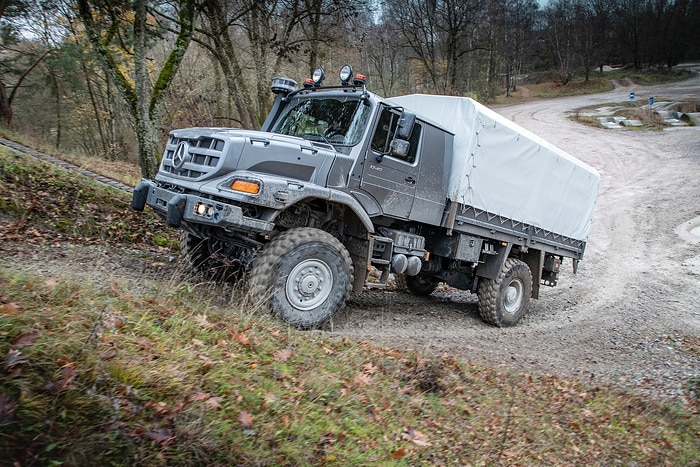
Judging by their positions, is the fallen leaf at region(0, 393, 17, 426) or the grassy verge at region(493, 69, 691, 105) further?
the grassy verge at region(493, 69, 691, 105)

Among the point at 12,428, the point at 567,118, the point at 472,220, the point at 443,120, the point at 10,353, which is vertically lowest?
the point at 12,428

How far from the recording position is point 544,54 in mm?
58062

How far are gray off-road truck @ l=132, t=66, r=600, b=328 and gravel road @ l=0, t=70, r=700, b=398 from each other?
74 cm

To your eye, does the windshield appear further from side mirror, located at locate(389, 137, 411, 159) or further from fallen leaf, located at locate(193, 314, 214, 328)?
fallen leaf, located at locate(193, 314, 214, 328)

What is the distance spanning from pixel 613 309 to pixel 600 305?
1.01 ft

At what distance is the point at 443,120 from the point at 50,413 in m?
6.66

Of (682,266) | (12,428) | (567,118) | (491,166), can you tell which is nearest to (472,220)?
(491,166)

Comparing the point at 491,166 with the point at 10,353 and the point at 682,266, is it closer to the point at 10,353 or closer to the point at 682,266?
the point at 10,353

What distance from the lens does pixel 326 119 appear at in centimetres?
680

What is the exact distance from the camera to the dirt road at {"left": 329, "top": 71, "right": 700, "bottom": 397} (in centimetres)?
688

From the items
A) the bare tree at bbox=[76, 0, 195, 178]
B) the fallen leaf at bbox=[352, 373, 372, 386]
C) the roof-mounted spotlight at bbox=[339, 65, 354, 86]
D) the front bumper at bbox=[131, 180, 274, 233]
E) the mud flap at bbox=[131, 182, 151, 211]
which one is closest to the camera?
the fallen leaf at bbox=[352, 373, 372, 386]

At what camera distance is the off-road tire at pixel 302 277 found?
5.41m

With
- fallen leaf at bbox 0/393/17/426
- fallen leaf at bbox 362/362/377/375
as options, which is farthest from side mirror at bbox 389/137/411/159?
fallen leaf at bbox 0/393/17/426

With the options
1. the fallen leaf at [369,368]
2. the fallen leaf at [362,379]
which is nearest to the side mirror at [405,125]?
the fallen leaf at [369,368]
